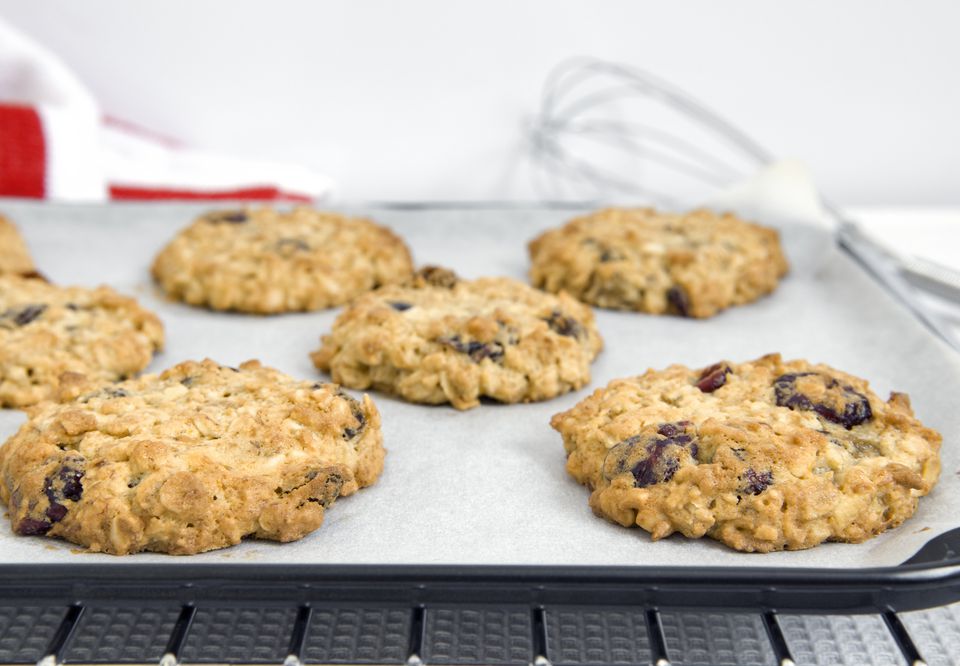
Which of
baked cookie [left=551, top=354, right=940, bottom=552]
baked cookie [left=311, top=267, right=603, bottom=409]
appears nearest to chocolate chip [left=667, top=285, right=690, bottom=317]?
baked cookie [left=311, top=267, right=603, bottom=409]

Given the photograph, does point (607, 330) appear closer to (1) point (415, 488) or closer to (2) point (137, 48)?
(1) point (415, 488)

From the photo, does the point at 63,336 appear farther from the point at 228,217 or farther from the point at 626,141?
the point at 626,141

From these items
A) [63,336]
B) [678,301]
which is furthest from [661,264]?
[63,336]

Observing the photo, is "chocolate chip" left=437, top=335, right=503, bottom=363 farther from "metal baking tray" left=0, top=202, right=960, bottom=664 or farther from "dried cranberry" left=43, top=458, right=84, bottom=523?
"dried cranberry" left=43, top=458, right=84, bottom=523

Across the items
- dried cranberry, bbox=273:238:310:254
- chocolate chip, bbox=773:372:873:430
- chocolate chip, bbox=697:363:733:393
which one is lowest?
dried cranberry, bbox=273:238:310:254

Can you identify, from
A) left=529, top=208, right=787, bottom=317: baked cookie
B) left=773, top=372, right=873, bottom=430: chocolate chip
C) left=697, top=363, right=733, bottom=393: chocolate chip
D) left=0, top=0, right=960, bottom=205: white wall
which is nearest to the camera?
left=773, top=372, right=873, bottom=430: chocolate chip
